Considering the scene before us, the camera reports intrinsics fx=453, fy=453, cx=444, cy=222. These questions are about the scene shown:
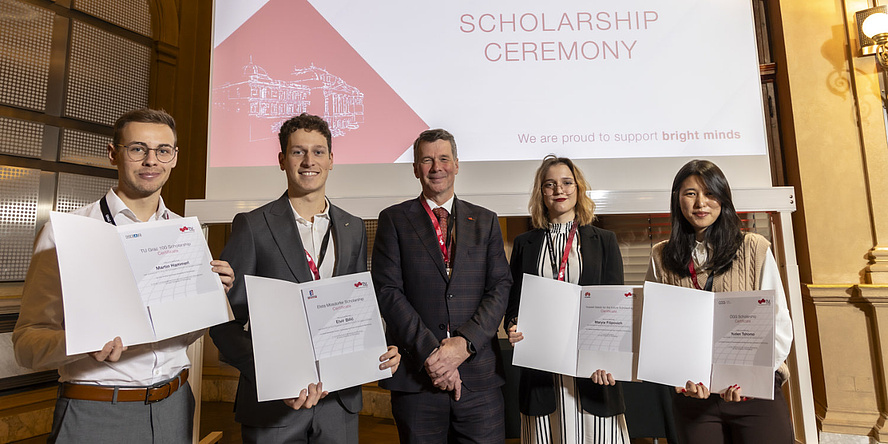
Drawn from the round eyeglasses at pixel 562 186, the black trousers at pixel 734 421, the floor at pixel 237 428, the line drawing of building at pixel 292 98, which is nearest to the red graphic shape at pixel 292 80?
the line drawing of building at pixel 292 98

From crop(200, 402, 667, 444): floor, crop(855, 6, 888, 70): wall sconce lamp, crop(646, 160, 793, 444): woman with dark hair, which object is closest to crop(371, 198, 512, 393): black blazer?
crop(646, 160, 793, 444): woman with dark hair

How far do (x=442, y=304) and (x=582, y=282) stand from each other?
2.06ft

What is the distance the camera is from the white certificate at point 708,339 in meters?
1.50

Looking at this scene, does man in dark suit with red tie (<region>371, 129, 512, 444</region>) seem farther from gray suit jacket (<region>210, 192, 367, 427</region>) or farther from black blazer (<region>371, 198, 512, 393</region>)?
gray suit jacket (<region>210, 192, 367, 427</region>)

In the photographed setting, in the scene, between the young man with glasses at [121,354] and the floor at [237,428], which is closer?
the young man with glasses at [121,354]

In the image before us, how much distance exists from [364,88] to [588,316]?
6.79ft

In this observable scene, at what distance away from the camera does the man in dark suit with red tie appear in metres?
1.73

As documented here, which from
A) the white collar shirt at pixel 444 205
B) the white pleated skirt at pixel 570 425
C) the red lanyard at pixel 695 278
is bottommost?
the white pleated skirt at pixel 570 425

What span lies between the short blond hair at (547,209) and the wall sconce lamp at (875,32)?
9.55 ft

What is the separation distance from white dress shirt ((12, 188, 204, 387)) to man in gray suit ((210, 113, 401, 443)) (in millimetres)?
209

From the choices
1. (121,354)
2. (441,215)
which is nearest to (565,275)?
(441,215)

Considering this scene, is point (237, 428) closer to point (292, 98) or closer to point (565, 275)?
point (292, 98)

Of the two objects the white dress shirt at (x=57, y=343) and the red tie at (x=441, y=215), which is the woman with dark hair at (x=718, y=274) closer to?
the red tie at (x=441, y=215)

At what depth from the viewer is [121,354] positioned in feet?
4.65
